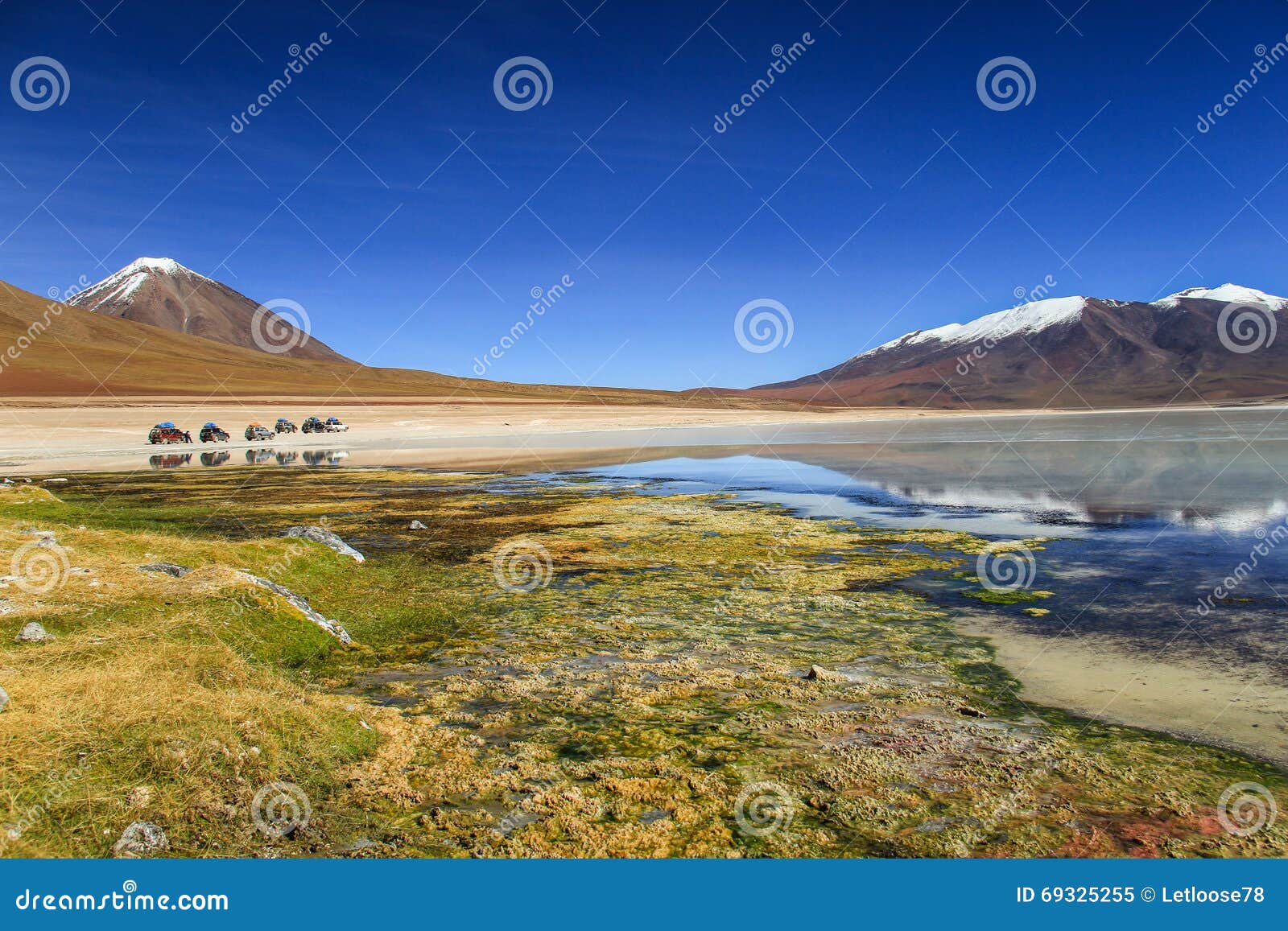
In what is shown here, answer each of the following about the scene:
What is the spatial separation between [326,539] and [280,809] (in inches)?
438

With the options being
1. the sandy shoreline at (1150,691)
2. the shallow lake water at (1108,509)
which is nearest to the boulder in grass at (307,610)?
the sandy shoreline at (1150,691)

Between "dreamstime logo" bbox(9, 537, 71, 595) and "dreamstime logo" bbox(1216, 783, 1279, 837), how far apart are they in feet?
46.4

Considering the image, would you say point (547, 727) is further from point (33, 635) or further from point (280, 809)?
point (33, 635)

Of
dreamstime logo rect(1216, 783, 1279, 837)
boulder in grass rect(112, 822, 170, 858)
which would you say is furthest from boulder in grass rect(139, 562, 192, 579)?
dreamstime logo rect(1216, 783, 1279, 837)

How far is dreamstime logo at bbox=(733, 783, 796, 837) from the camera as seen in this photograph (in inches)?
245

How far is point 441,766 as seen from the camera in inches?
287

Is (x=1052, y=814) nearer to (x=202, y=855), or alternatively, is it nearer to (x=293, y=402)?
(x=202, y=855)

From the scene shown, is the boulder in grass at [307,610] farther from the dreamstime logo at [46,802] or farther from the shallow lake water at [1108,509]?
the shallow lake water at [1108,509]

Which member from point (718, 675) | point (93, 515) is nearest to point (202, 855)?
point (718, 675)

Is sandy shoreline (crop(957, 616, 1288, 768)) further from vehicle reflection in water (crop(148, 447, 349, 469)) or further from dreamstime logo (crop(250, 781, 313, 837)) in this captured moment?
vehicle reflection in water (crop(148, 447, 349, 469))

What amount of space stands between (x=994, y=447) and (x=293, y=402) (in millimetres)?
118248

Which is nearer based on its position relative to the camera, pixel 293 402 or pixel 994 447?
pixel 994 447

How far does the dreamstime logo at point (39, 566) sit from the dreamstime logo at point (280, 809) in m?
6.83

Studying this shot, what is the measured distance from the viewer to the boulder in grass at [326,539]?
16.5m
